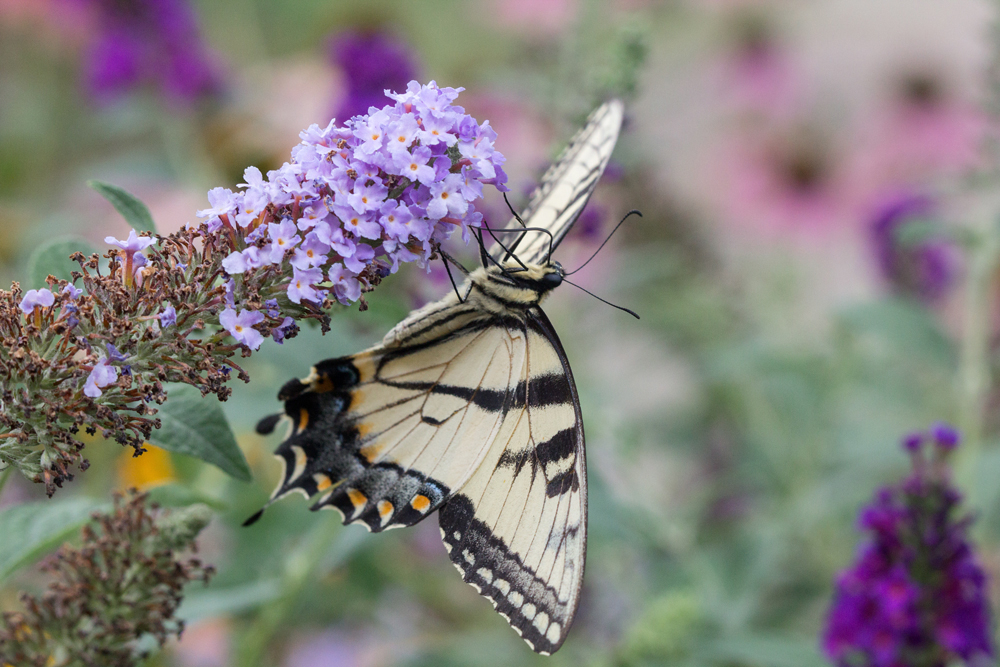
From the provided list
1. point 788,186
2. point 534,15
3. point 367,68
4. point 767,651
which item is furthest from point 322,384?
point 788,186

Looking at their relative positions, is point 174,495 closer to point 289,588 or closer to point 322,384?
point 322,384

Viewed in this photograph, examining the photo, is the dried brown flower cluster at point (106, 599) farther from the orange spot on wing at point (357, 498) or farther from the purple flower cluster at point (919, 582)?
the purple flower cluster at point (919, 582)

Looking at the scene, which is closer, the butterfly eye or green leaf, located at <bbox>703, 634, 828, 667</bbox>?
the butterfly eye

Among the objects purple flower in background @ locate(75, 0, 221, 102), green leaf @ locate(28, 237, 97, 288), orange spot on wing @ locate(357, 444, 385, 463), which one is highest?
purple flower in background @ locate(75, 0, 221, 102)

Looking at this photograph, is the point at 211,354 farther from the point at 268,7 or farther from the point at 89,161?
the point at 268,7

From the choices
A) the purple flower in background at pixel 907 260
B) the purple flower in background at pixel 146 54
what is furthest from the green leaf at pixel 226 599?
the purple flower in background at pixel 907 260

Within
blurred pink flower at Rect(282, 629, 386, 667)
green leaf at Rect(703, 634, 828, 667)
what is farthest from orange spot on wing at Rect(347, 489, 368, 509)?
blurred pink flower at Rect(282, 629, 386, 667)

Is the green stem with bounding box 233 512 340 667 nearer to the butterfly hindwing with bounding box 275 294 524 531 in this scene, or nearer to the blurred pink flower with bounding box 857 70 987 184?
the butterfly hindwing with bounding box 275 294 524 531
